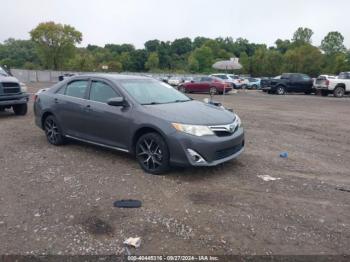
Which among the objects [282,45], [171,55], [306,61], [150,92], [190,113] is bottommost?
[190,113]

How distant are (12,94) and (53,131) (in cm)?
499

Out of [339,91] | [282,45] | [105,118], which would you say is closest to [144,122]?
[105,118]

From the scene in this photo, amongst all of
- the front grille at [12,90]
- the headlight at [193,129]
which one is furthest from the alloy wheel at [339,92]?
the headlight at [193,129]

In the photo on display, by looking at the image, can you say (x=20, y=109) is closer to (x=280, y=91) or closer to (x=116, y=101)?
(x=116, y=101)

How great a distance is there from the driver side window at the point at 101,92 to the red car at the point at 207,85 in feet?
71.0

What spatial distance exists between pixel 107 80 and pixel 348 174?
14.8 ft

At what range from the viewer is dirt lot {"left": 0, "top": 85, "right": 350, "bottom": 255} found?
12.4ft

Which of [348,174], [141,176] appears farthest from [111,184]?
[348,174]

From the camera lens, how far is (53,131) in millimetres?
7609

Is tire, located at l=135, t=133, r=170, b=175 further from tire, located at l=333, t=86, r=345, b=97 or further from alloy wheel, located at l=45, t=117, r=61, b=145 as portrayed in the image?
tire, located at l=333, t=86, r=345, b=97

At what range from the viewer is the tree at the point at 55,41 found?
73.6 m

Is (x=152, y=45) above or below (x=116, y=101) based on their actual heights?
above

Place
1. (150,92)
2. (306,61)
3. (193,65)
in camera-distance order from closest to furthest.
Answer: (150,92)
(306,61)
(193,65)

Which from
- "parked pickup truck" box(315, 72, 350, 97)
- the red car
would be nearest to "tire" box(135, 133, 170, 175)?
the red car
